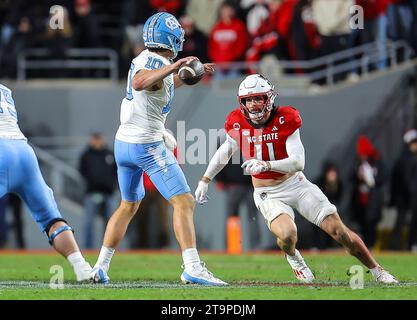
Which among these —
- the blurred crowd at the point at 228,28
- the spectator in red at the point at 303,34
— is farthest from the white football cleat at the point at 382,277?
the spectator in red at the point at 303,34

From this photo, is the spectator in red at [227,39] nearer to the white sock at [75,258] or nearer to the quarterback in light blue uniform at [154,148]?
the quarterback in light blue uniform at [154,148]

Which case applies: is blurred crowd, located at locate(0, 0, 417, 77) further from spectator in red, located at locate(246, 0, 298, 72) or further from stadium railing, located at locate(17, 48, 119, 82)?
stadium railing, located at locate(17, 48, 119, 82)

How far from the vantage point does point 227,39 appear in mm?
18719

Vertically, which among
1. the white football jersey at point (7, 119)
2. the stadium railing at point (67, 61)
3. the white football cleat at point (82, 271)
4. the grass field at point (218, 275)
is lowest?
the grass field at point (218, 275)

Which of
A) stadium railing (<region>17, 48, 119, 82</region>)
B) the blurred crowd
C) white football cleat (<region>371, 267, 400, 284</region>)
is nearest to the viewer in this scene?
white football cleat (<region>371, 267, 400, 284</region>)

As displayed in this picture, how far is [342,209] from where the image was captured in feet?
61.5

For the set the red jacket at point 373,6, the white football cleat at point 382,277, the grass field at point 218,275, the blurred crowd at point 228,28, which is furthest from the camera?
the blurred crowd at point 228,28

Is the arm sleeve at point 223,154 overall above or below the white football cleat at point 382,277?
above

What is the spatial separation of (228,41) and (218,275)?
720 cm

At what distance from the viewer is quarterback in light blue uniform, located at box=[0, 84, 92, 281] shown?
959 cm

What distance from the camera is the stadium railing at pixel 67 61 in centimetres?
1934

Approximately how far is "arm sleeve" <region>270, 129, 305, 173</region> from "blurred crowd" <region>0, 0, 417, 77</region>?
7462 millimetres

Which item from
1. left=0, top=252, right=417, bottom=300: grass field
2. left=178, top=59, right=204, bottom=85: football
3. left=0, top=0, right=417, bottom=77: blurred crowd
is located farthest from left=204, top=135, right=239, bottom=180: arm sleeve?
left=0, top=0, right=417, bottom=77: blurred crowd

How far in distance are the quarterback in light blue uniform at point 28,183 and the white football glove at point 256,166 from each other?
156cm
